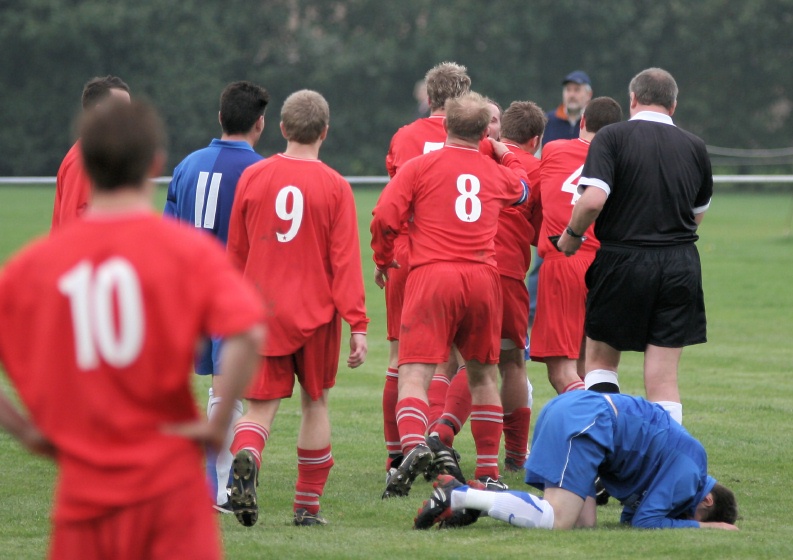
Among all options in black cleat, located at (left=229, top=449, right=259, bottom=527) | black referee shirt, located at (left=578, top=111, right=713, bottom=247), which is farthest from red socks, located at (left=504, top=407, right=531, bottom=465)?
black cleat, located at (left=229, top=449, right=259, bottom=527)

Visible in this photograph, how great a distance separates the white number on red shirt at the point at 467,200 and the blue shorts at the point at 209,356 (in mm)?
1343

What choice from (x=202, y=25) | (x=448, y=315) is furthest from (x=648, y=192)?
(x=202, y=25)

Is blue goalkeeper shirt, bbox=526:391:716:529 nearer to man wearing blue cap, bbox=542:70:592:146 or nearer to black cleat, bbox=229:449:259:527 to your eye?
black cleat, bbox=229:449:259:527

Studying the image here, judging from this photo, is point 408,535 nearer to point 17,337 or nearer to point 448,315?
point 448,315

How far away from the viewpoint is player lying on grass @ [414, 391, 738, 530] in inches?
212

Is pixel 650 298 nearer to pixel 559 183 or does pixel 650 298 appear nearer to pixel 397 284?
pixel 559 183

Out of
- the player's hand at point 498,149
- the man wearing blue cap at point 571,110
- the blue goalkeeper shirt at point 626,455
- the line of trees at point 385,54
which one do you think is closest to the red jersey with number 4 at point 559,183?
the player's hand at point 498,149

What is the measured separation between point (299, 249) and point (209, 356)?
892 millimetres

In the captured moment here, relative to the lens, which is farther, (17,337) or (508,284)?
(508,284)

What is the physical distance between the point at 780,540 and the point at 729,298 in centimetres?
1204

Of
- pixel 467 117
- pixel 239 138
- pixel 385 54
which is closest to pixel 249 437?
pixel 239 138

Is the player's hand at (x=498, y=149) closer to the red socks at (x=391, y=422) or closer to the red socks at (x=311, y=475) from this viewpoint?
the red socks at (x=391, y=422)

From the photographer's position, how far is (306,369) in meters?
5.65

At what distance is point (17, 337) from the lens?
291cm
